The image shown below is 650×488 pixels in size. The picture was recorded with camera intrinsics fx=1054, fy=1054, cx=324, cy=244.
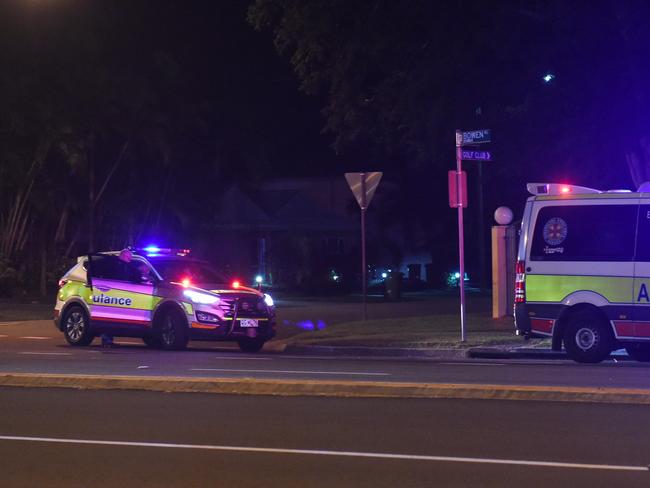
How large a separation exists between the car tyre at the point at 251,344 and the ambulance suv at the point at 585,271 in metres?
5.08

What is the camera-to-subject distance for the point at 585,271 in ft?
53.7

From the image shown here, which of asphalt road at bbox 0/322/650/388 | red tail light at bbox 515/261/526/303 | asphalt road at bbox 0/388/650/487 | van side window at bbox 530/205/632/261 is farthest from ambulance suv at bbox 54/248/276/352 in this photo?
asphalt road at bbox 0/388/650/487

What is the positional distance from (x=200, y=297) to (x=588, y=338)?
6.80 metres

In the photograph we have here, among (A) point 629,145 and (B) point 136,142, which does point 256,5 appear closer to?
(A) point 629,145

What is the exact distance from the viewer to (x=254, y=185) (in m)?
54.5

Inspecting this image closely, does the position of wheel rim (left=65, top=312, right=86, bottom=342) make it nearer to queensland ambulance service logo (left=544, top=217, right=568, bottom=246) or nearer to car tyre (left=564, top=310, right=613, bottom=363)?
queensland ambulance service logo (left=544, top=217, right=568, bottom=246)

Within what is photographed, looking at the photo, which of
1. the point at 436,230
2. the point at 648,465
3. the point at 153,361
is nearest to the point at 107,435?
the point at 648,465

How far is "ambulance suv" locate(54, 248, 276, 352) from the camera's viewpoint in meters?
18.8

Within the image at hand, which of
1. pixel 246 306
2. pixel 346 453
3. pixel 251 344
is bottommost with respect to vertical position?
pixel 346 453

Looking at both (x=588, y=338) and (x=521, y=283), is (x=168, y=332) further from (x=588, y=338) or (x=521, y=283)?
(x=588, y=338)

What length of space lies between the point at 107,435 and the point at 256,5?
18355mm

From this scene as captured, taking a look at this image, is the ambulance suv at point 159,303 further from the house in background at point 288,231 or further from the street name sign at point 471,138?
the house in background at point 288,231

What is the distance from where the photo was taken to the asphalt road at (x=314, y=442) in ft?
25.6

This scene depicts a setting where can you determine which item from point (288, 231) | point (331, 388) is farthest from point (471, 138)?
point (288, 231)
